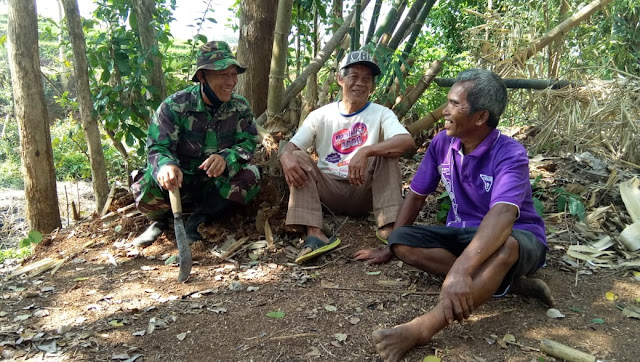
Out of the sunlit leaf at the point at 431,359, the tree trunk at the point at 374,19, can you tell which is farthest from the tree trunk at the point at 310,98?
the sunlit leaf at the point at 431,359

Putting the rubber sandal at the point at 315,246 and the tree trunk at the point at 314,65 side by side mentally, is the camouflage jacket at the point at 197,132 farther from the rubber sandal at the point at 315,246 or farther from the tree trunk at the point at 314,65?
the tree trunk at the point at 314,65

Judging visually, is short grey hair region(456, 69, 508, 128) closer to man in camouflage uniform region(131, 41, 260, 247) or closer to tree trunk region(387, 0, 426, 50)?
man in camouflage uniform region(131, 41, 260, 247)

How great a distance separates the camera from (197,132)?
3373 mm

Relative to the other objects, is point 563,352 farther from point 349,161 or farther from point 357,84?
point 357,84

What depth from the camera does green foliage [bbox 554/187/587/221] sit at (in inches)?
131

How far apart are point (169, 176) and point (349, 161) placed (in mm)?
1245

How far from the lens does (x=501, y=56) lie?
4.39 metres

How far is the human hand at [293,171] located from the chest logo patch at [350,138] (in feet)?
1.36

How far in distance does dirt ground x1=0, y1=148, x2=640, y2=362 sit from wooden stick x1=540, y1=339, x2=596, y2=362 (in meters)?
0.04

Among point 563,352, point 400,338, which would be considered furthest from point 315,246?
point 563,352

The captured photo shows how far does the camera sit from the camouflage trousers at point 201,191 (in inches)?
130

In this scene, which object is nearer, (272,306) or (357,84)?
(272,306)

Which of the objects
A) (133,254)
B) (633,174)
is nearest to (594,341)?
(633,174)

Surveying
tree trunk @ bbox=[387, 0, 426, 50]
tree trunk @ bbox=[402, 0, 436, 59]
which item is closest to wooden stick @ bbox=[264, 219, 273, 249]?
tree trunk @ bbox=[402, 0, 436, 59]
